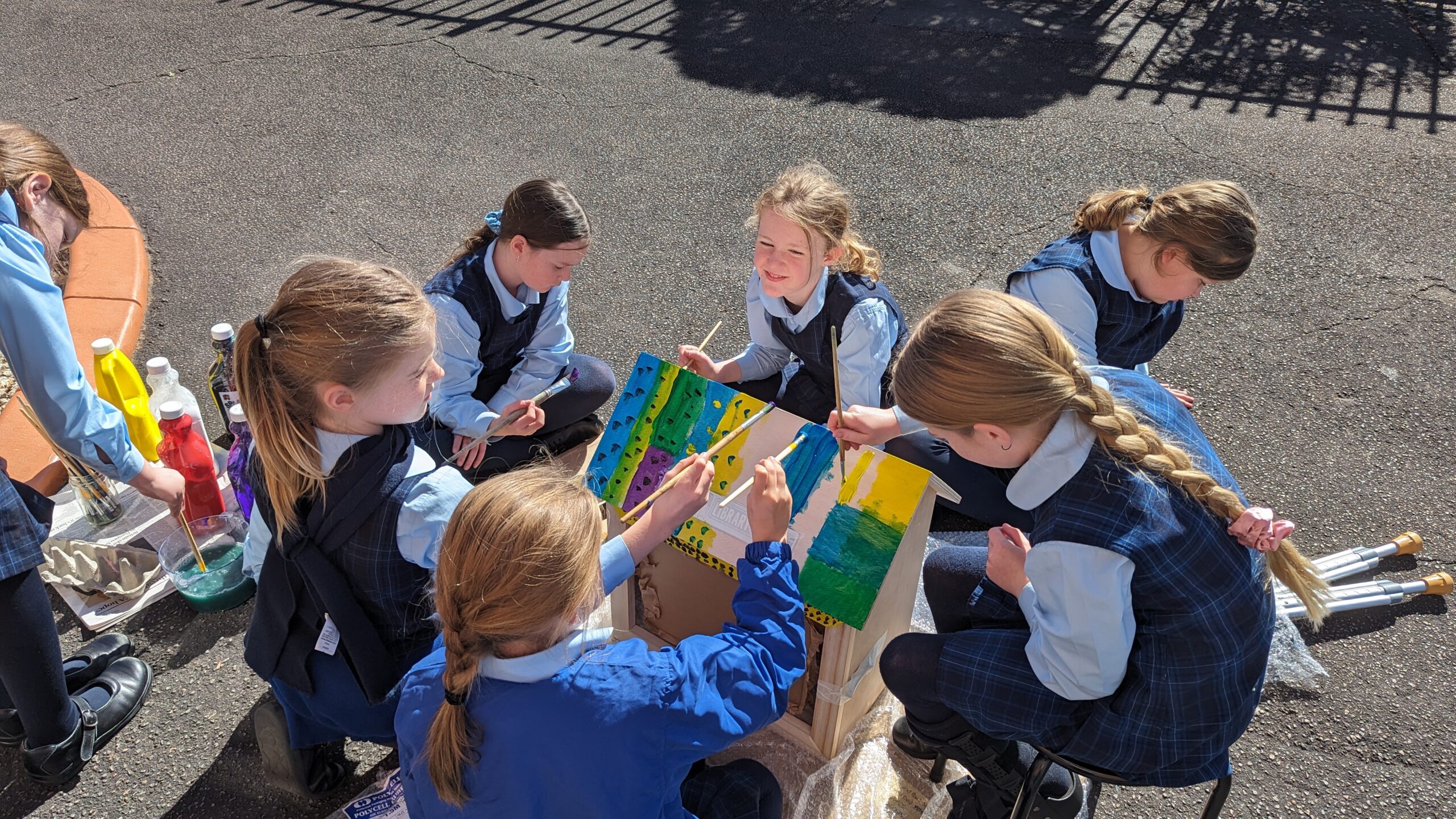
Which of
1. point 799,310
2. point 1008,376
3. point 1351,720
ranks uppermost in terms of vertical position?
point 1008,376

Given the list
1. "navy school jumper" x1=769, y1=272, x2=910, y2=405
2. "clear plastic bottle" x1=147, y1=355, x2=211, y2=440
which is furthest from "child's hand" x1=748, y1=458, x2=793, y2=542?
"clear plastic bottle" x1=147, y1=355, x2=211, y2=440

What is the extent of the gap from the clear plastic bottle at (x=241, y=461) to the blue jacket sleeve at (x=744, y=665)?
1430mm

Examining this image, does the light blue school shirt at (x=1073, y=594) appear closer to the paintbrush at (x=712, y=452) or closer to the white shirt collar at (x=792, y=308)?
the paintbrush at (x=712, y=452)

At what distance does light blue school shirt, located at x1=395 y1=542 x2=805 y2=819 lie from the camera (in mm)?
1406

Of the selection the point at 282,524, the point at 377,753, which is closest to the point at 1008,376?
the point at 282,524

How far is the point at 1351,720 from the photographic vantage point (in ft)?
7.77

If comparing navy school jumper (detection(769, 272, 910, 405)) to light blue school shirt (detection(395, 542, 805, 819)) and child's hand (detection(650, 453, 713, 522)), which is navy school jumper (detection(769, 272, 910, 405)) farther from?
light blue school shirt (detection(395, 542, 805, 819))

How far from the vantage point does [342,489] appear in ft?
5.85

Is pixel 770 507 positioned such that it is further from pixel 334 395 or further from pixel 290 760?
pixel 290 760

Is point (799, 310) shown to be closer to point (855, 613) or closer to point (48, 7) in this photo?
point (855, 613)

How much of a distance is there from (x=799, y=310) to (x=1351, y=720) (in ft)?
6.00

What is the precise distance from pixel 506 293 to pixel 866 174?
8.83ft

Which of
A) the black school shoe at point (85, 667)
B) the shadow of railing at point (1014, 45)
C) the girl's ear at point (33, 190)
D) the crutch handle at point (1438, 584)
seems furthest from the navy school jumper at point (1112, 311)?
the shadow of railing at point (1014, 45)

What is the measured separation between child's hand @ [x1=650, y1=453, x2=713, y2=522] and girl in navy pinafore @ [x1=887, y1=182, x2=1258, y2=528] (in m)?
0.65
